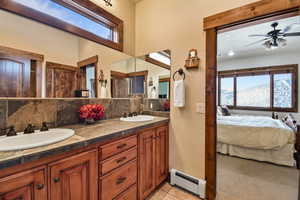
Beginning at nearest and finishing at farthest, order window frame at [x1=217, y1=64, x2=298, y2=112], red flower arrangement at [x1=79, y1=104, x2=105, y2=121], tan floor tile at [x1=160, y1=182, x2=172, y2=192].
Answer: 1. red flower arrangement at [x1=79, y1=104, x2=105, y2=121]
2. tan floor tile at [x1=160, y1=182, x2=172, y2=192]
3. window frame at [x1=217, y1=64, x2=298, y2=112]

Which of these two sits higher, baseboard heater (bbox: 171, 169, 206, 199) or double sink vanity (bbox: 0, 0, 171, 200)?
double sink vanity (bbox: 0, 0, 171, 200)

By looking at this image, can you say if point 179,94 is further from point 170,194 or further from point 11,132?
point 11,132

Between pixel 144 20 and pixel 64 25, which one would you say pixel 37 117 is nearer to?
pixel 64 25

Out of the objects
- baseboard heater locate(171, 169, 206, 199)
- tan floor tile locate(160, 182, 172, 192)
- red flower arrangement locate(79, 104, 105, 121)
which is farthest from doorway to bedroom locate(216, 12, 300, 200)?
red flower arrangement locate(79, 104, 105, 121)

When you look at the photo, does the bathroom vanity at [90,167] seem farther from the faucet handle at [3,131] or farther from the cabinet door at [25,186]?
the faucet handle at [3,131]

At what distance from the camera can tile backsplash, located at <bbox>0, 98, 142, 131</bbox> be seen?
1.16 m

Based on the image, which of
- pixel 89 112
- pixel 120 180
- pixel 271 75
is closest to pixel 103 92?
pixel 89 112

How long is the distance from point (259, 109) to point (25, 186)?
6.13 m

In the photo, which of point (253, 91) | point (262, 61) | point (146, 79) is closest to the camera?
point (146, 79)

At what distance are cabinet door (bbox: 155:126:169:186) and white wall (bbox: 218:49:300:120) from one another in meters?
4.59

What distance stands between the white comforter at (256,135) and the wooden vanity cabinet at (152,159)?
1.69 metres

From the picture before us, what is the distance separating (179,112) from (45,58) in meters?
1.67

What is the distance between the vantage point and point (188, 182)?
1.86 meters

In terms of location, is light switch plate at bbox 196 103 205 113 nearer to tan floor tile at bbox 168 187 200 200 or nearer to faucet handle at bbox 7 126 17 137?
tan floor tile at bbox 168 187 200 200
